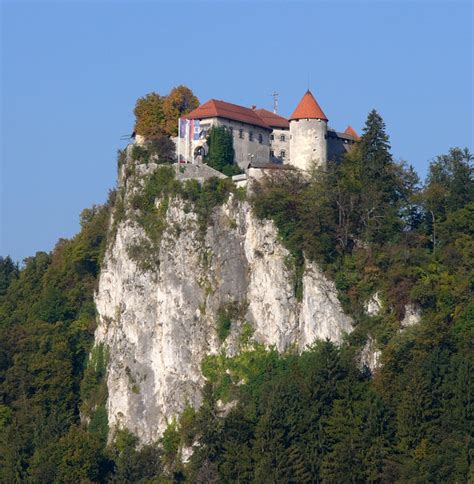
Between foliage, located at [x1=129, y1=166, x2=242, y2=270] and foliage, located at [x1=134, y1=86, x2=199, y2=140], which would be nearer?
foliage, located at [x1=129, y1=166, x2=242, y2=270]

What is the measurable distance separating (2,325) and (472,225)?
1069 inches

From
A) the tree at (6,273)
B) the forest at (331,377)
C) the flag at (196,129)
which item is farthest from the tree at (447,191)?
the tree at (6,273)

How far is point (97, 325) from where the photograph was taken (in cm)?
9175

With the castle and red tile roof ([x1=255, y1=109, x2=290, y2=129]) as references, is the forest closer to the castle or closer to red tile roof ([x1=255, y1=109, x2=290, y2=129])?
the castle

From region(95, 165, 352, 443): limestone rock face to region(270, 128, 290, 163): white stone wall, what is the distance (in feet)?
23.9

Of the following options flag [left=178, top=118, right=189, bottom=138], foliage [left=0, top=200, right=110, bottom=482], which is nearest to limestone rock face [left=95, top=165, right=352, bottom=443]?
foliage [left=0, top=200, right=110, bottom=482]

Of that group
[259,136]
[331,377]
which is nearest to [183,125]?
[259,136]

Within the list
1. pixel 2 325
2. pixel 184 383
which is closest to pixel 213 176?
pixel 184 383

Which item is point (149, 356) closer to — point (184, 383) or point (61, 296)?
point (184, 383)

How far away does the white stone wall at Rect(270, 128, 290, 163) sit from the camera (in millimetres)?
92250

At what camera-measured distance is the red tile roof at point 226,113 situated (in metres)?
89.8

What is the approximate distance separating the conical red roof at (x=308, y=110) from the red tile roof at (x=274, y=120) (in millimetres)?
2897

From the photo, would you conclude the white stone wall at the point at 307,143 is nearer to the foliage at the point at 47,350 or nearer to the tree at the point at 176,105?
the tree at the point at 176,105

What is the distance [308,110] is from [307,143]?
6.11 feet
